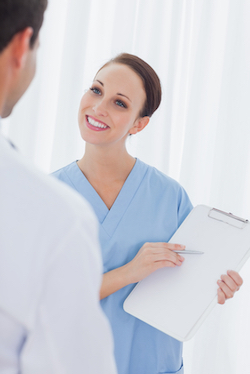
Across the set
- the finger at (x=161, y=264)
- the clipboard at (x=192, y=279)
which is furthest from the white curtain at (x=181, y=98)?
the finger at (x=161, y=264)

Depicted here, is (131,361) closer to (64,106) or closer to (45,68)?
(64,106)

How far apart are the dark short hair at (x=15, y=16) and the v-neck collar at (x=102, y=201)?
66 cm

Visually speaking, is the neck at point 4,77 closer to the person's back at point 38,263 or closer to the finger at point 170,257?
the person's back at point 38,263

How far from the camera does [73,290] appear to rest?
1.20 feet

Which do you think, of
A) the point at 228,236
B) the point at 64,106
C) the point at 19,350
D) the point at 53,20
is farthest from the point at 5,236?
the point at 53,20

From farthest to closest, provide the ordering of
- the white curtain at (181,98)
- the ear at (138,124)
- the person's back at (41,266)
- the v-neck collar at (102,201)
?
the white curtain at (181,98) < the ear at (138,124) < the v-neck collar at (102,201) < the person's back at (41,266)

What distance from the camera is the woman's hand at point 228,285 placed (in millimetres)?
877

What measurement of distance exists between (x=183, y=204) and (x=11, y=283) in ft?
2.61

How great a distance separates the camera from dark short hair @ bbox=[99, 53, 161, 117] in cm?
109

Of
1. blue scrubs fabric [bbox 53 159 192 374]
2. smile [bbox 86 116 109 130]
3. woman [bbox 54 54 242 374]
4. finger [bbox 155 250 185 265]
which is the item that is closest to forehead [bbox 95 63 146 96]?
woman [bbox 54 54 242 374]

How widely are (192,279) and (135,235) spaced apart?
0.64 feet

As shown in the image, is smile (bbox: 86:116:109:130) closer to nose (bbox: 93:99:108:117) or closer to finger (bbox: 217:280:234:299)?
nose (bbox: 93:99:108:117)

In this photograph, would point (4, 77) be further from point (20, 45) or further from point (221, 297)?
point (221, 297)

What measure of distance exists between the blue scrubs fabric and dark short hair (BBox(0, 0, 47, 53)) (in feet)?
2.16
